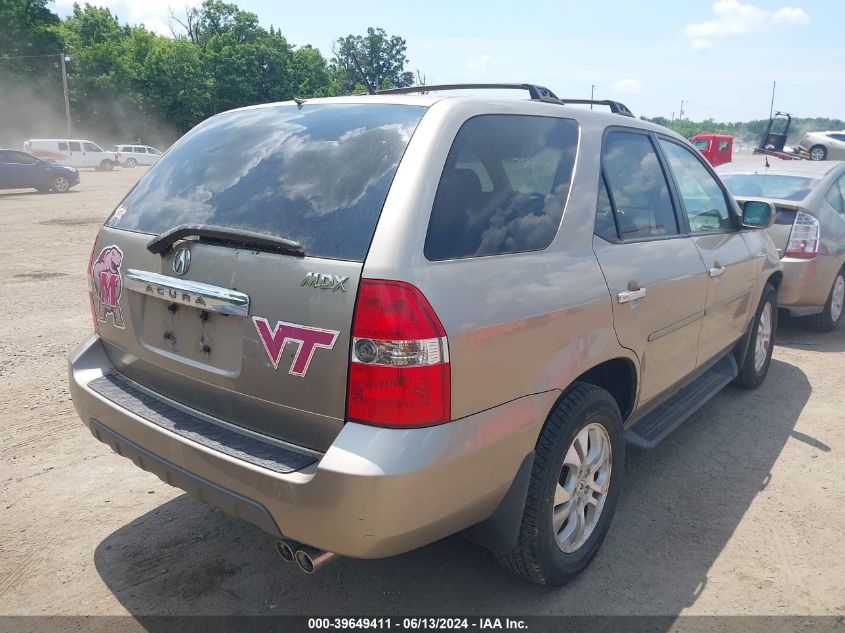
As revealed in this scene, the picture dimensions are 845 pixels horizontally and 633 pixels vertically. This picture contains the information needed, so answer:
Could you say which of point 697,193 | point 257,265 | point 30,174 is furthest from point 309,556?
point 30,174

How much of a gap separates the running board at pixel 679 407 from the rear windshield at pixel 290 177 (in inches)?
70.1

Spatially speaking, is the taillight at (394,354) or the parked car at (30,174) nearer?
the taillight at (394,354)

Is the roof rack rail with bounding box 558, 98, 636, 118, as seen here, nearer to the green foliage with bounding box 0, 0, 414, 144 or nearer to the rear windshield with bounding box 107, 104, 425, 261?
the rear windshield with bounding box 107, 104, 425, 261

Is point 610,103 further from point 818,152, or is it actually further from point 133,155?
point 133,155

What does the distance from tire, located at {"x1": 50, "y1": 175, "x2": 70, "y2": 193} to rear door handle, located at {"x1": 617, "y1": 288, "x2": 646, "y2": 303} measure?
2544 centimetres

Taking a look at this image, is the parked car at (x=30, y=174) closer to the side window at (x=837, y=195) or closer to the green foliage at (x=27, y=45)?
the side window at (x=837, y=195)

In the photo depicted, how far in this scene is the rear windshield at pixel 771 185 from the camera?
253 inches

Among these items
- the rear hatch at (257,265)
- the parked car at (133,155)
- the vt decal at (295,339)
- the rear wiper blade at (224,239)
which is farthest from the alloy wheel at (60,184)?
the vt decal at (295,339)

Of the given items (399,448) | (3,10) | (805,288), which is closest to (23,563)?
(399,448)

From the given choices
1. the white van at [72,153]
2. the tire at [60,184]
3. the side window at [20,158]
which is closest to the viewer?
the side window at [20,158]

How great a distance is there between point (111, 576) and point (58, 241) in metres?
10.6

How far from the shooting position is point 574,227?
262 centimetres

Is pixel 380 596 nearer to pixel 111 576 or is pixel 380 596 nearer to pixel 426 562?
pixel 426 562

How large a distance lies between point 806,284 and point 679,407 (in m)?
3.36
